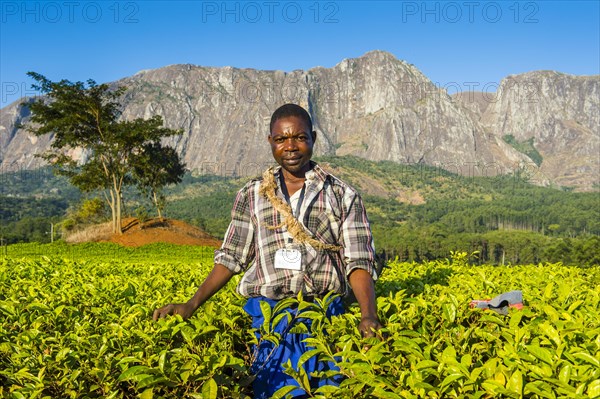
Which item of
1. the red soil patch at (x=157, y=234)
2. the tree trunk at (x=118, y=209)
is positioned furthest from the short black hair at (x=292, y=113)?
the tree trunk at (x=118, y=209)

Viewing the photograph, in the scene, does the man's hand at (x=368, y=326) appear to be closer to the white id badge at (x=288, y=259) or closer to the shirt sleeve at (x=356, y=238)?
the shirt sleeve at (x=356, y=238)

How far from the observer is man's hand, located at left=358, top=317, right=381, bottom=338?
85.2 inches

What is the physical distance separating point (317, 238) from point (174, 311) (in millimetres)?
800

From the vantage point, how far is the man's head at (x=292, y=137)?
8.73ft

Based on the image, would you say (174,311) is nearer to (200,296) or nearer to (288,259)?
(200,296)

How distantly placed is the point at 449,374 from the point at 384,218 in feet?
434

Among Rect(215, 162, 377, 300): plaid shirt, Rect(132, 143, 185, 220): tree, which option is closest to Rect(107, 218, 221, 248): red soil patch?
Rect(132, 143, 185, 220): tree

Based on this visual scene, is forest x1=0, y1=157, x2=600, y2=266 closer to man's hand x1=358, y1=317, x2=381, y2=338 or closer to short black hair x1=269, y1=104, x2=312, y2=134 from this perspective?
short black hair x1=269, y1=104, x2=312, y2=134

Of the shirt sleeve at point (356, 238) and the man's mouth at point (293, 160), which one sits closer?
the shirt sleeve at point (356, 238)

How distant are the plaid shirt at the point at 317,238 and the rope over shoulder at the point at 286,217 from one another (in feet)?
0.09

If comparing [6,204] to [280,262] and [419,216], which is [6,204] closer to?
[419,216]

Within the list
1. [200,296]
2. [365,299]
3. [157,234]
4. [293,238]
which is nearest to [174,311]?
[200,296]

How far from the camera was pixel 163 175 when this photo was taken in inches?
1359

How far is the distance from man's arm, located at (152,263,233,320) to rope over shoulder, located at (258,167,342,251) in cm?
39
